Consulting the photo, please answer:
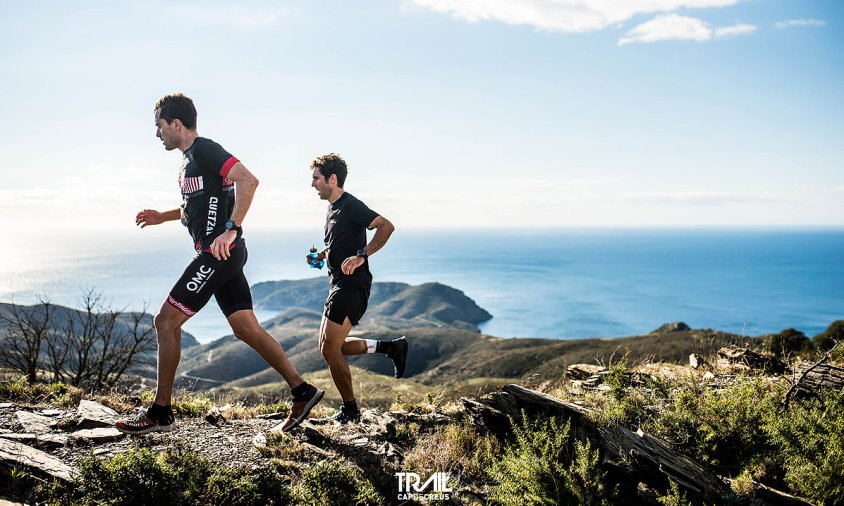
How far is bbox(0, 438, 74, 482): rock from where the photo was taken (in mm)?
3262

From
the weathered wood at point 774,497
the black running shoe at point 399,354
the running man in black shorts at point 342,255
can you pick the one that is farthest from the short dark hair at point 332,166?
the weathered wood at point 774,497

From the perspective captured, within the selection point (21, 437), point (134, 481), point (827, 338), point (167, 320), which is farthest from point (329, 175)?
point (827, 338)

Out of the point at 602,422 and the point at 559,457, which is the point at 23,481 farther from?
the point at 602,422

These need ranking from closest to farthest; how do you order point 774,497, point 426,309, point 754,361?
1. point 774,497
2. point 754,361
3. point 426,309

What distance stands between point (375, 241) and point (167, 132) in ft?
7.05

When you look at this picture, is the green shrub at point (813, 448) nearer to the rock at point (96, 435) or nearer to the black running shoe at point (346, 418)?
the black running shoe at point (346, 418)

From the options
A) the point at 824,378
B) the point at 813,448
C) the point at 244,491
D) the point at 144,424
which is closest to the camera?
the point at 244,491

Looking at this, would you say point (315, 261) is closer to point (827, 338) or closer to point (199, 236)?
point (199, 236)

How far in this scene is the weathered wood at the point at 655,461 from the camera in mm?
3484

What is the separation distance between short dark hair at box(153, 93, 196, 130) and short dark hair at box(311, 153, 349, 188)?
1310 mm

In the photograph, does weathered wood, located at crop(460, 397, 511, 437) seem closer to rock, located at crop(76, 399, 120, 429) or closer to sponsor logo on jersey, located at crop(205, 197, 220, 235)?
sponsor logo on jersey, located at crop(205, 197, 220, 235)

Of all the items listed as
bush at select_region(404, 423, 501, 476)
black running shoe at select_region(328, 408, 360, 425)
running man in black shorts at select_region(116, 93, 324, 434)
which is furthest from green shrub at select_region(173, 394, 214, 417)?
bush at select_region(404, 423, 501, 476)

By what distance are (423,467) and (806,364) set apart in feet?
17.5

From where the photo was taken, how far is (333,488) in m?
A: 3.35
